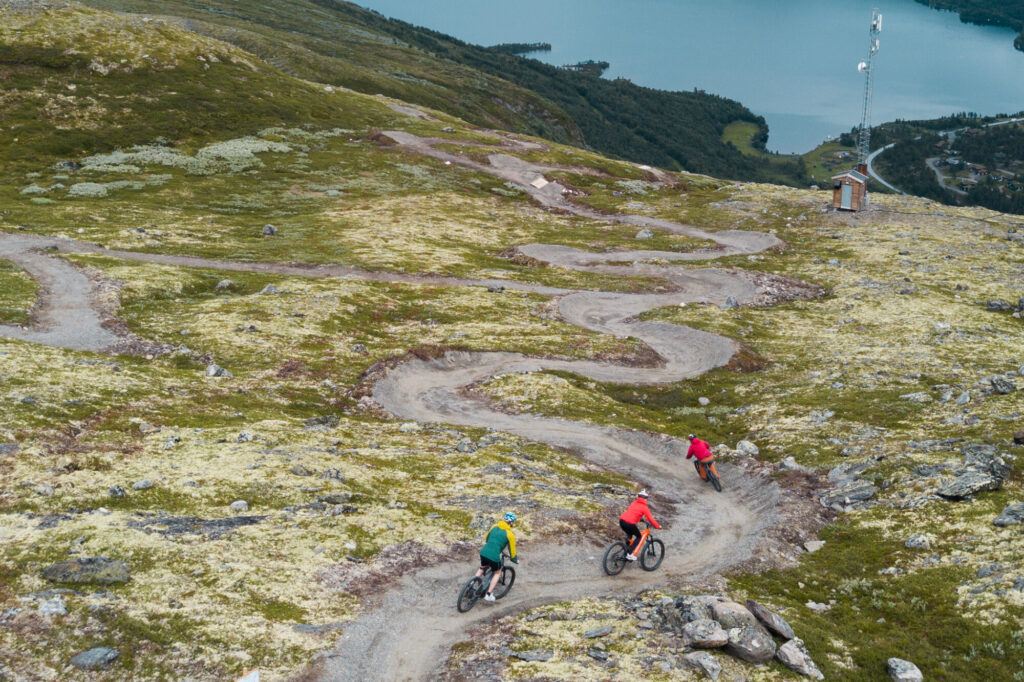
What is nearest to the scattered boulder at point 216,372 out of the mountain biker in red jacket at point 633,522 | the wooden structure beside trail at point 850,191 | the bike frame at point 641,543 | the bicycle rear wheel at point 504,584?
the bicycle rear wheel at point 504,584

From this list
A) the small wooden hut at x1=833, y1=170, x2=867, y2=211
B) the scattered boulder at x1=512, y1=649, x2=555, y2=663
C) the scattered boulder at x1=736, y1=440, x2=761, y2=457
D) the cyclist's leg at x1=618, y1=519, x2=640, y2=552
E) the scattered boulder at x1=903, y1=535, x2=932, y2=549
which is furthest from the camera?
the small wooden hut at x1=833, y1=170, x2=867, y2=211

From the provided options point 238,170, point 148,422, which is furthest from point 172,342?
point 238,170

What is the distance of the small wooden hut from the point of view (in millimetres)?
108688

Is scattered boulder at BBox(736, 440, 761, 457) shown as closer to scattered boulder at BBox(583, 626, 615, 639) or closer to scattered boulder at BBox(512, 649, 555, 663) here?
scattered boulder at BBox(583, 626, 615, 639)

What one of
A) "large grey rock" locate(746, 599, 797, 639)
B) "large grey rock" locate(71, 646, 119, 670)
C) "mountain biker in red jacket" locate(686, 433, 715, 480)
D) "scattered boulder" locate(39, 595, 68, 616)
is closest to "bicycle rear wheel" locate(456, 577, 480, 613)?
"large grey rock" locate(746, 599, 797, 639)

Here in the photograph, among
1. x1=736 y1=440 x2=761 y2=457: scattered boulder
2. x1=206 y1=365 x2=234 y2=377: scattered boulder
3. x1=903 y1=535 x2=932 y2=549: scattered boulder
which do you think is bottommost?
x1=736 y1=440 x2=761 y2=457: scattered boulder

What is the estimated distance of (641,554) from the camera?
2845 cm

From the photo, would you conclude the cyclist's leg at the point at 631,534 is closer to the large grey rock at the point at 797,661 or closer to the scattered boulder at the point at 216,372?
the large grey rock at the point at 797,661

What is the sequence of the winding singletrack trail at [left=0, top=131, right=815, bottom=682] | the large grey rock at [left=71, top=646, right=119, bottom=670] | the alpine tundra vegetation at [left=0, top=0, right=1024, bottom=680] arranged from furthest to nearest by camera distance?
the winding singletrack trail at [left=0, top=131, right=815, bottom=682] → the alpine tundra vegetation at [left=0, top=0, right=1024, bottom=680] → the large grey rock at [left=71, top=646, right=119, bottom=670]

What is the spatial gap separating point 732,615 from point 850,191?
104480 mm

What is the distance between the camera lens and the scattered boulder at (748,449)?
42.2 meters

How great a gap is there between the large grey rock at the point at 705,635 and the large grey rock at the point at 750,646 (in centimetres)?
30

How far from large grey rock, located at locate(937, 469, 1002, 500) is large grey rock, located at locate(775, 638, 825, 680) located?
1478 cm

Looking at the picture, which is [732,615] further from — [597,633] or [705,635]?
[597,633]
